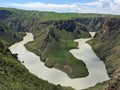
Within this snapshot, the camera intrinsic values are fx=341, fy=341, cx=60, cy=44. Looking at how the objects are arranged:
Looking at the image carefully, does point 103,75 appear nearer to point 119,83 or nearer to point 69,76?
point 69,76

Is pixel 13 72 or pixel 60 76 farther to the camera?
pixel 60 76

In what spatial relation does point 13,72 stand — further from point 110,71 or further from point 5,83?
point 110,71

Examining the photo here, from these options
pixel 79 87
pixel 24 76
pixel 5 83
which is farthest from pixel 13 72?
pixel 79 87

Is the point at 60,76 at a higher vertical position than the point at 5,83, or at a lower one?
lower

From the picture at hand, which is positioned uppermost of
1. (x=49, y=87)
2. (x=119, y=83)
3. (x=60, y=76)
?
(x=119, y=83)

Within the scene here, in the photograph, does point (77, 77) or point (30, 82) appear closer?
point (30, 82)

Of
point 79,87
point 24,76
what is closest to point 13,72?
point 24,76

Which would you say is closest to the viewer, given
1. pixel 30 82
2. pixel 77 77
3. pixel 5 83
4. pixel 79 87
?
pixel 5 83

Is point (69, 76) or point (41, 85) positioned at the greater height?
point (41, 85)

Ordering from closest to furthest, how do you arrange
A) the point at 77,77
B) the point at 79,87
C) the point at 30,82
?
the point at 30,82 < the point at 79,87 < the point at 77,77
